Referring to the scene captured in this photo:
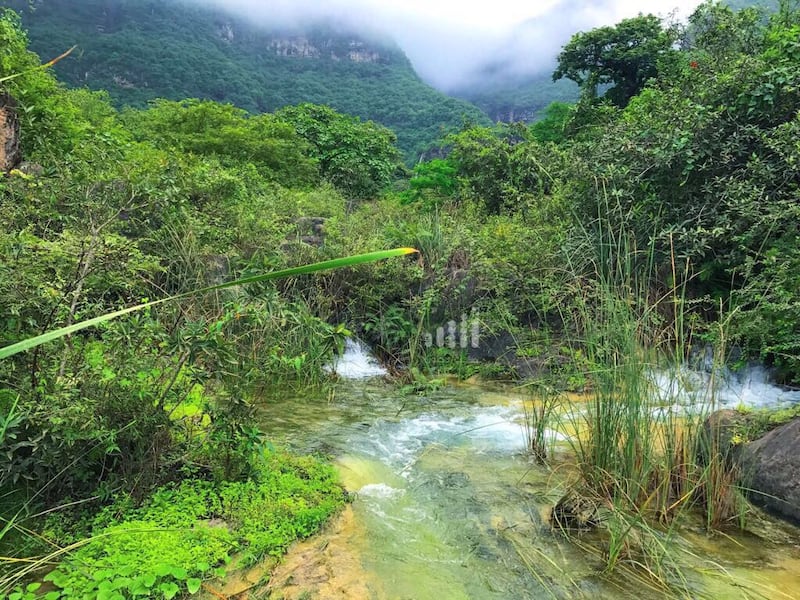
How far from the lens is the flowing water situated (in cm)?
200

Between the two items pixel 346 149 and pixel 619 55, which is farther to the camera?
pixel 346 149

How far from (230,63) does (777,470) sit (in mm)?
Answer: 38951

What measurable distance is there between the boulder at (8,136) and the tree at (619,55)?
14534 mm

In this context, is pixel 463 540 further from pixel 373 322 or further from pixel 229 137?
pixel 229 137

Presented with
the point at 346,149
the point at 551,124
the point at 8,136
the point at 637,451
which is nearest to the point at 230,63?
the point at 346,149

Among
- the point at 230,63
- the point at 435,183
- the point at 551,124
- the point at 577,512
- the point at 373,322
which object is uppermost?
the point at 230,63

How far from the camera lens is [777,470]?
2689 millimetres

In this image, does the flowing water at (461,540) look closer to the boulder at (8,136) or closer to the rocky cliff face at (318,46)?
the boulder at (8,136)

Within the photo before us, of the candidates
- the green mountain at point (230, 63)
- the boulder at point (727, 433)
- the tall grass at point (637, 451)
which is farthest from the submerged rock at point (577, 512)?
the green mountain at point (230, 63)

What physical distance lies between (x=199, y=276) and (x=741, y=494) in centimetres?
394

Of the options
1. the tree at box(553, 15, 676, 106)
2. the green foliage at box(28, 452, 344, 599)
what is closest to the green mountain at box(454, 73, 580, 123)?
the tree at box(553, 15, 676, 106)

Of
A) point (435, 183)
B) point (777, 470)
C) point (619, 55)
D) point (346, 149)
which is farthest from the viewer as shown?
point (346, 149)

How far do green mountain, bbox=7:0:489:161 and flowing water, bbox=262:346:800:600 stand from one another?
14.0 meters

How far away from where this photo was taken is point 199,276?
14.1 feet
